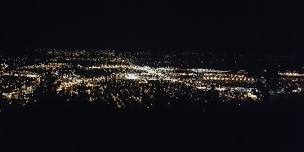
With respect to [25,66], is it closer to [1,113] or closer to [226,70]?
[226,70]

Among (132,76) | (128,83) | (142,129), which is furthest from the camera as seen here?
(132,76)

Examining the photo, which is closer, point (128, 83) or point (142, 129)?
point (142, 129)

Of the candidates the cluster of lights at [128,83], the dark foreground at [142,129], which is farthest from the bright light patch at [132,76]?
the dark foreground at [142,129]

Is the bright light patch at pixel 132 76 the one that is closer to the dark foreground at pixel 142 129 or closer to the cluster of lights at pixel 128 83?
the cluster of lights at pixel 128 83

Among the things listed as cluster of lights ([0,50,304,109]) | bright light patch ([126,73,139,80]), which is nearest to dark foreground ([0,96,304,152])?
cluster of lights ([0,50,304,109])

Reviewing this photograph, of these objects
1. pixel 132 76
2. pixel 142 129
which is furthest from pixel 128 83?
pixel 142 129

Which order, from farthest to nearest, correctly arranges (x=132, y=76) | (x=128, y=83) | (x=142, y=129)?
(x=132, y=76) < (x=128, y=83) < (x=142, y=129)

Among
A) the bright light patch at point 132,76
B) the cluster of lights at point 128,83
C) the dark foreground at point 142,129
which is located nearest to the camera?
the dark foreground at point 142,129

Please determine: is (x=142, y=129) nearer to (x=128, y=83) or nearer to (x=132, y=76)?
(x=128, y=83)

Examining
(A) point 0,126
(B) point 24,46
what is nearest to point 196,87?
(A) point 0,126

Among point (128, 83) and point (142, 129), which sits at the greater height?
point (142, 129)

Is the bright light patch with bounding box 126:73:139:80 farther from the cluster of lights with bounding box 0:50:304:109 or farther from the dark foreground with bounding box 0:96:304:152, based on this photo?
the dark foreground with bounding box 0:96:304:152
